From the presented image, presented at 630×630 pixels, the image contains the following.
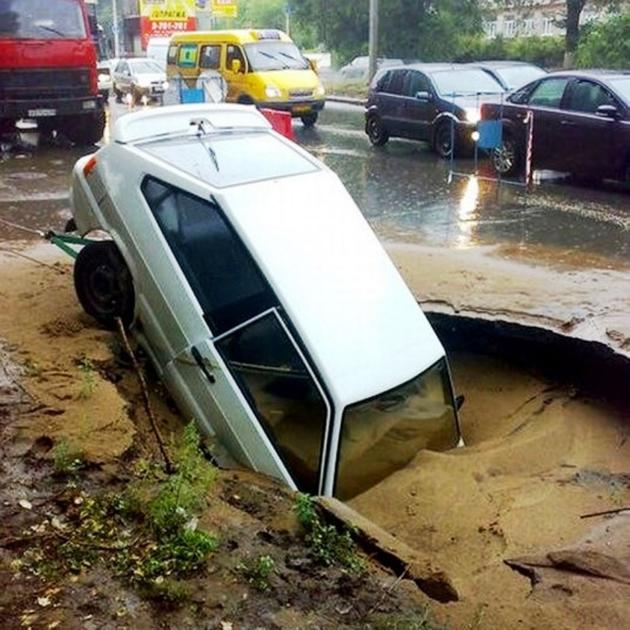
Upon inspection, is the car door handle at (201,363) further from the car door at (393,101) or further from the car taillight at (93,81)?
the car door at (393,101)

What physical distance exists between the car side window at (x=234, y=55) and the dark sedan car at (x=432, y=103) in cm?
399

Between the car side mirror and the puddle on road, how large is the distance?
706 centimetres

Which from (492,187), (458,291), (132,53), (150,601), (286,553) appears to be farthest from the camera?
(132,53)

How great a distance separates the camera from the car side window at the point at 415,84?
17.3 m

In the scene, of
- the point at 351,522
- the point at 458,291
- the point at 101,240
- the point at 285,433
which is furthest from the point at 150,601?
the point at 458,291

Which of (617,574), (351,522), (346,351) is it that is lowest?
(617,574)

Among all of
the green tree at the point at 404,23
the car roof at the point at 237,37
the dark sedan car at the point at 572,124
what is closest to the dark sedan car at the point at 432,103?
the dark sedan car at the point at 572,124

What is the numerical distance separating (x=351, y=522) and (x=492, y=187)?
11.0 metres

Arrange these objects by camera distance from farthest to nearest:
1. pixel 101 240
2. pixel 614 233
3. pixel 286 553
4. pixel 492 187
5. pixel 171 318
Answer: pixel 492 187
pixel 614 233
pixel 101 240
pixel 171 318
pixel 286 553

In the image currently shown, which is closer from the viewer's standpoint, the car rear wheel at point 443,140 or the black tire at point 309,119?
the car rear wheel at point 443,140

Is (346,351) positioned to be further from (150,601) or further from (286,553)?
(150,601)

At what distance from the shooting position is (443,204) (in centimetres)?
1288

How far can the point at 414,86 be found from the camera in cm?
1759

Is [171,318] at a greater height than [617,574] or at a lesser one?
greater
